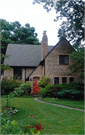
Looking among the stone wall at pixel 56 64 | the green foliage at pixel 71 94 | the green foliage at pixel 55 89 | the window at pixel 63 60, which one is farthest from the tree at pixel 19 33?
the green foliage at pixel 71 94

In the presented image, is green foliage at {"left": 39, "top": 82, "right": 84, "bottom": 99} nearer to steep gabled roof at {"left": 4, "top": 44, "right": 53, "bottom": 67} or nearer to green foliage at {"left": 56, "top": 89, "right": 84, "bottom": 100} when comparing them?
green foliage at {"left": 56, "top": 89, "right": 84, "bottom": 100}

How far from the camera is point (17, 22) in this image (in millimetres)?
38562

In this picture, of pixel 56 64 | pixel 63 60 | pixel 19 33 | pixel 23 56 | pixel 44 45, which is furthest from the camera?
pixel 19 33

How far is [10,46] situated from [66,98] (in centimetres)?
1494

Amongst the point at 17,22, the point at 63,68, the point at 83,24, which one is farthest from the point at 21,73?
the point at 17,22

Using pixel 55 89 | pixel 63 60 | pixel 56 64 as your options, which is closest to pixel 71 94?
pixel 55 89

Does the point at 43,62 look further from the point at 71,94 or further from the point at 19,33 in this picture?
the point at 19,33

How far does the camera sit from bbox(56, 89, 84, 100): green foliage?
46.8 ft

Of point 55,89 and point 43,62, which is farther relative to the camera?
point 43,62

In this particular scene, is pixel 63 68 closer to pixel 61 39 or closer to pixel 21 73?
pixel 61 39

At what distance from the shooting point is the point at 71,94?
47.6 ft

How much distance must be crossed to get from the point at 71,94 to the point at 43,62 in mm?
6871

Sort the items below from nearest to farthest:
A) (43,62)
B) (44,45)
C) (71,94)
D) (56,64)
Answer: (71,94), (56,64), (43,62), (44,45)

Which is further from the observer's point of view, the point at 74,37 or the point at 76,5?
the point at 74,37
